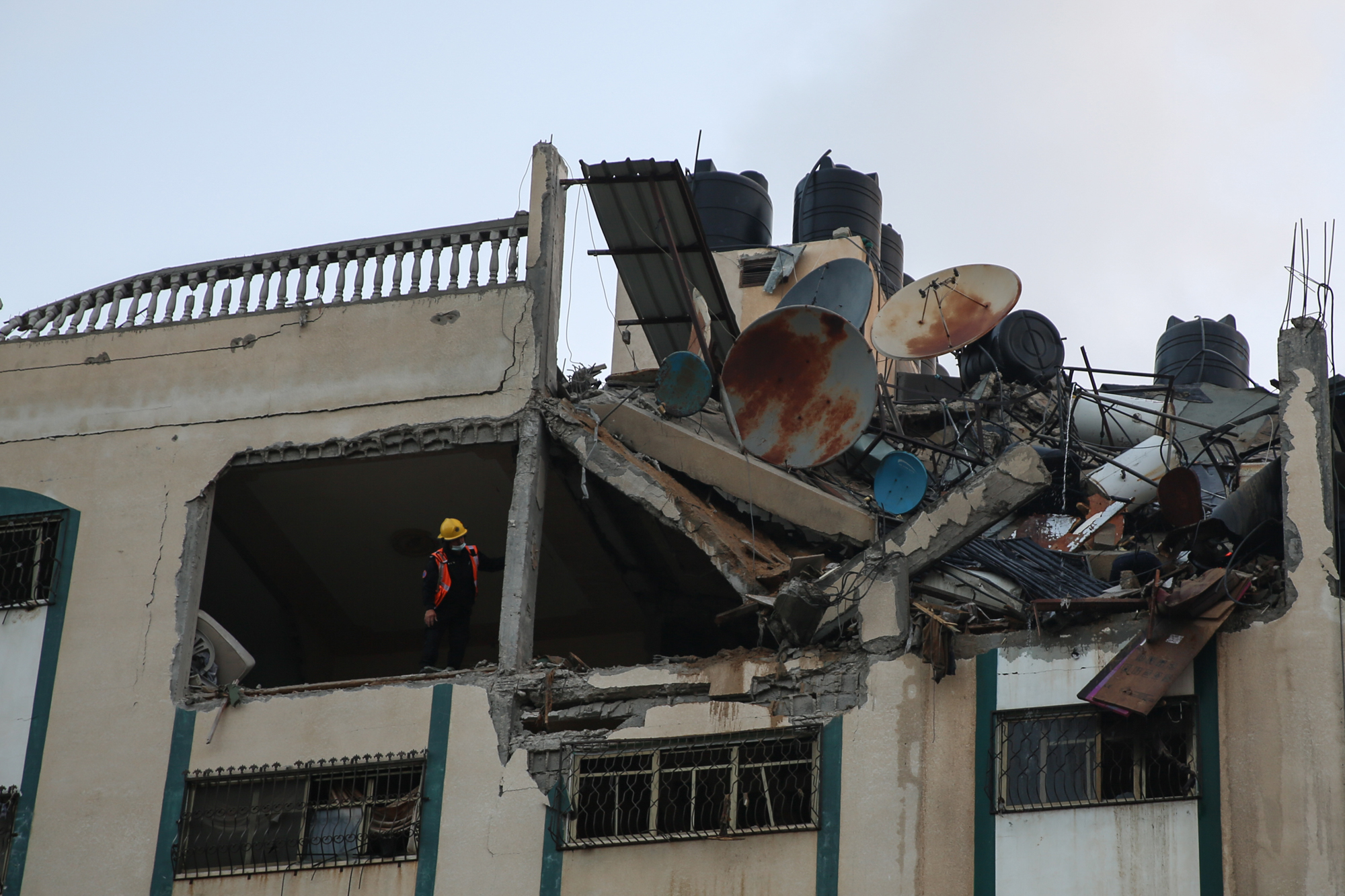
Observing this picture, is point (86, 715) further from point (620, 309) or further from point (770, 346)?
point (620, 309)

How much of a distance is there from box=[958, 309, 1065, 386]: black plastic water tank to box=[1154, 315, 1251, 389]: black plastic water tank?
578 centimetres

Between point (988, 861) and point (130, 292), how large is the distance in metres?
11.5

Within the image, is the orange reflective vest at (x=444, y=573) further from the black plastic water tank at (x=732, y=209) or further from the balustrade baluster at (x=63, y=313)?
the black plastic water tank at (x=732, y=209)

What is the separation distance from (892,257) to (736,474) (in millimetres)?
12502

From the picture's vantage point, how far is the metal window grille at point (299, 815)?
15.6 m

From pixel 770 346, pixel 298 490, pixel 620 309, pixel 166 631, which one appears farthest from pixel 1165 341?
pixel 166 631

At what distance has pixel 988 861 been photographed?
1365 cm

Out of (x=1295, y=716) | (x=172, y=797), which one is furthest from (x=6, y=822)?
(x=1295, y=716)

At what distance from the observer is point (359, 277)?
59.8 feet

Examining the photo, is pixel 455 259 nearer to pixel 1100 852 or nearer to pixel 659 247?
pixel 659 247

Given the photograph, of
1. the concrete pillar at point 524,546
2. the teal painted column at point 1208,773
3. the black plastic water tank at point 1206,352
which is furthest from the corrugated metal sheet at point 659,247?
the black plastic water tank at point 1206,352

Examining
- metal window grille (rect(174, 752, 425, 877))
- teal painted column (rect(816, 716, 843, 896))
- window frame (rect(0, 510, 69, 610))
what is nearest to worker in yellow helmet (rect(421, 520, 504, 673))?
metal window grille (rect(174, 752, 425, 877))

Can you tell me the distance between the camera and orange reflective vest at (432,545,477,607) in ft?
55.5

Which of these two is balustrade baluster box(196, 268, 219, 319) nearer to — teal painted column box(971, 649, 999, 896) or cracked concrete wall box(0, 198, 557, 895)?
cracked concrete wall box(0, 198, 557, 895)
